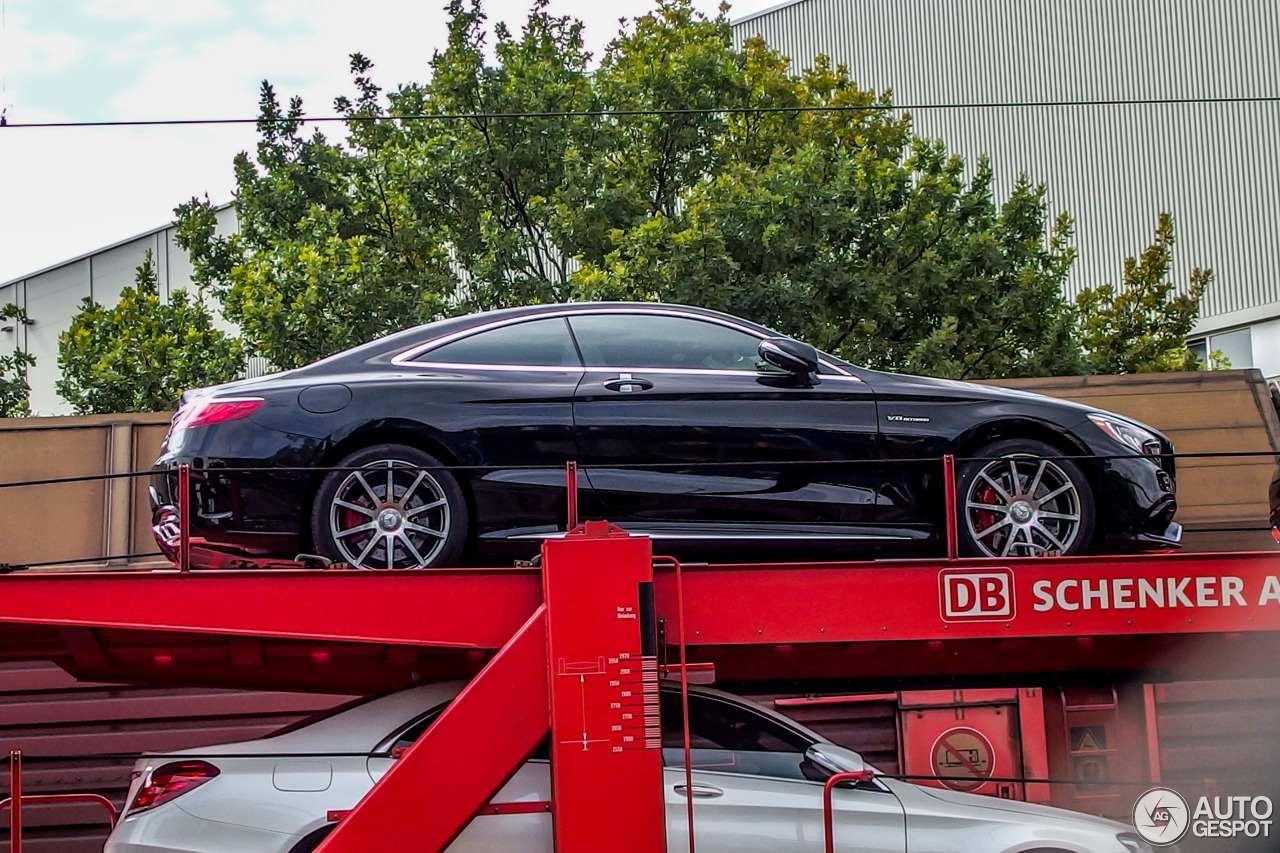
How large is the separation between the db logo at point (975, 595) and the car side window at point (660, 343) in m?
1.31

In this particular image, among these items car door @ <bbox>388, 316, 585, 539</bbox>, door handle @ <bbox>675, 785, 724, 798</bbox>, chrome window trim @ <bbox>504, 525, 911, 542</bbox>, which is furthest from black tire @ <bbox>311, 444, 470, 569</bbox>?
door handle @ <bbox>675, 785, 724, 798</bbox>

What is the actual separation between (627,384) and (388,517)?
1.10 meters

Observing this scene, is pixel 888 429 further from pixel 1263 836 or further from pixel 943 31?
pixel 943 31

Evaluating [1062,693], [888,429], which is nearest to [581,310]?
[888,429]

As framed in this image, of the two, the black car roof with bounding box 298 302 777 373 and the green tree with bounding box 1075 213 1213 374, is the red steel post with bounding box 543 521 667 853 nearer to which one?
the black car roof with bounding box 298 302 777 373

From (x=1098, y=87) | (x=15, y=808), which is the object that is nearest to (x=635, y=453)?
(x=15, y=808)

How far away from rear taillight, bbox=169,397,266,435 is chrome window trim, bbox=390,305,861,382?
0.61 meters

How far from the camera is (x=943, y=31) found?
2430 centimetres

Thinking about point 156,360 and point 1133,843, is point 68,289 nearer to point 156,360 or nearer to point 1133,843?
point 156,360

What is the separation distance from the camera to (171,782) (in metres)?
4.49

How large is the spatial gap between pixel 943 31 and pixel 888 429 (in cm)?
2082

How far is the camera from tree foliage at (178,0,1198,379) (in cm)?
1463

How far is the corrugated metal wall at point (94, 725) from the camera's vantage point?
7.56 metres

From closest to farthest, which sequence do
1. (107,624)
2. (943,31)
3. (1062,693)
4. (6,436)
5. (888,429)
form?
(107,624) < (888,429) < (1062,693) < (6,436) < (943,31)
